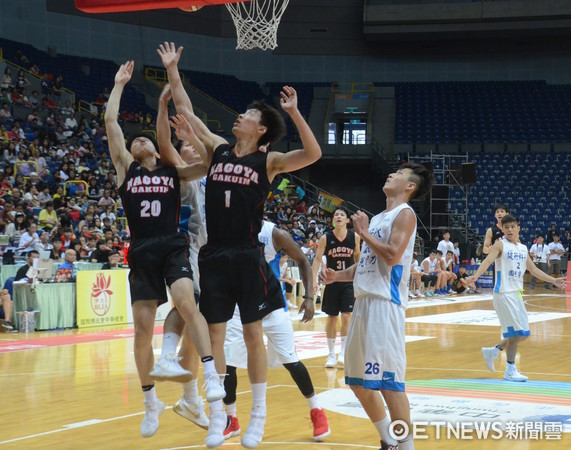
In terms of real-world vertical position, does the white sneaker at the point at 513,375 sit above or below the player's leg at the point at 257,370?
below

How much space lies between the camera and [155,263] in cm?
600

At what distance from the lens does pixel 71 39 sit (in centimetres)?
3228

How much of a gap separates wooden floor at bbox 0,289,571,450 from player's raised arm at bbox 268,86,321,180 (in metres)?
2.24

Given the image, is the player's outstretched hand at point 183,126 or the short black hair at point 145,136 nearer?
the player's outstretched hand at point 183,126

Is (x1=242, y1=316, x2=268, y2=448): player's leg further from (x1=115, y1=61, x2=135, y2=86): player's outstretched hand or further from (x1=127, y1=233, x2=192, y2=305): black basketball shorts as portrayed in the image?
(x1=115, y1=61, x2=135, y2=86): player's outstretched hand

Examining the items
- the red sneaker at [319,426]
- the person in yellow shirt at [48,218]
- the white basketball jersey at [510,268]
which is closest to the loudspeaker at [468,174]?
the person in yellow shirt at [48,218]

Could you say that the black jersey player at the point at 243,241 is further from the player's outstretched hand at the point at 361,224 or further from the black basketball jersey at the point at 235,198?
the player's outstretched hand at the point at 361,224

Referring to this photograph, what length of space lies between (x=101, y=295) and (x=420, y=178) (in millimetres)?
11132

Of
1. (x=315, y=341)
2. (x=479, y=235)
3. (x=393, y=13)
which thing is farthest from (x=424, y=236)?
(x=315, y=341)

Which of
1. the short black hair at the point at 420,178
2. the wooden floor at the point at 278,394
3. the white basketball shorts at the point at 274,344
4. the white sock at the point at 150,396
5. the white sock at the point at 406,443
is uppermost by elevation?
the short black hair at the point at 420,178

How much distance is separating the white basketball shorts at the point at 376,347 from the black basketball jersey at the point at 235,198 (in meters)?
0.93

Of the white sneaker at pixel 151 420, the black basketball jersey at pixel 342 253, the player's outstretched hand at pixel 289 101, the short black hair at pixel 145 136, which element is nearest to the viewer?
the player's outstretched hand at pixel 289 101

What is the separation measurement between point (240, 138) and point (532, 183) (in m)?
28.7

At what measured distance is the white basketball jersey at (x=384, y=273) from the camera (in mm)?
5715
